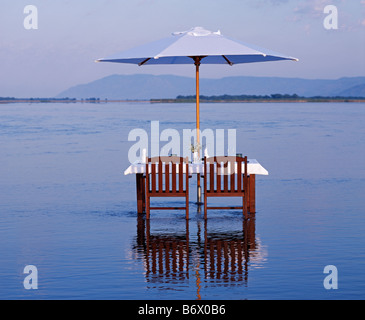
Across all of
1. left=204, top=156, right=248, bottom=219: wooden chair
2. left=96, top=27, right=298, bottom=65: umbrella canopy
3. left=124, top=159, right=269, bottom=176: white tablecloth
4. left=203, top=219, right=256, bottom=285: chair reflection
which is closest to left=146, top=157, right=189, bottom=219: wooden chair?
left=124, top=159, right=269, bottom=176: white tablecloth

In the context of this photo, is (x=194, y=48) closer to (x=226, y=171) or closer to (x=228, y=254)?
(x=226, y=171)

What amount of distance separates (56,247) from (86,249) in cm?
39

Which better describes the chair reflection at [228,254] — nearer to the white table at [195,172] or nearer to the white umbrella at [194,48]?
the white table at [195,172]

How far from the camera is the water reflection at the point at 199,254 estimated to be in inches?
286

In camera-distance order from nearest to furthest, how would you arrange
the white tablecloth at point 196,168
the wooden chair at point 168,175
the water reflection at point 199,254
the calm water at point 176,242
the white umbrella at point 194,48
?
the calm water at point 176,242 → the water reflection at point 199,254 → the wooden chair at point 168,175 → the white umbrella at point 194,48 → the white tablecloth at point 196,168

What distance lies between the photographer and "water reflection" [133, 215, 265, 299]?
725cm

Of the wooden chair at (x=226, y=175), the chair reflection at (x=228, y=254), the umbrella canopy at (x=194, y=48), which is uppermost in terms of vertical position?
the umbrella canopy at (x=194, y=48)

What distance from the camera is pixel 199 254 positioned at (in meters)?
8.32

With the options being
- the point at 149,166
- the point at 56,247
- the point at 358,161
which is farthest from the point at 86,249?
the point at 358,161

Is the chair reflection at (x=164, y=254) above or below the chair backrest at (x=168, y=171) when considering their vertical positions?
below

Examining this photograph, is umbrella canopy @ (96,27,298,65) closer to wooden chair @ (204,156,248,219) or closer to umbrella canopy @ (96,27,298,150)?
umbrella canopy @ (96,27,298,150)

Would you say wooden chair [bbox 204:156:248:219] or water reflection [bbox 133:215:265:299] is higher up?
wooden chair [bbox 204:156:248:219]

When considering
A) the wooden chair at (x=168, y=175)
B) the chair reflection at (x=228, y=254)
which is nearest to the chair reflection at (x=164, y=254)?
the chair reflection at (x=228, y=254)

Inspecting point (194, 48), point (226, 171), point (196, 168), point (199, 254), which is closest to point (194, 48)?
point (194, 48)
